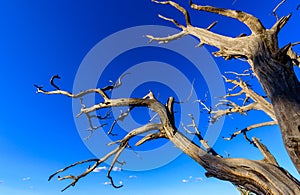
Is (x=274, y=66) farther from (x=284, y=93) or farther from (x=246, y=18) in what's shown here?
(x=246, y=18)

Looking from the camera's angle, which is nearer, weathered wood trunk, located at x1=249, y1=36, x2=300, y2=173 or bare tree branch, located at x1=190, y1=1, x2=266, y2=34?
weathered wood trunk, located at x1=249, y1=36, x2=300, y2=173

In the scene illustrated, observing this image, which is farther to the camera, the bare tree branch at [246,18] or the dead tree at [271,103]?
the bare tree branch at [246,18]

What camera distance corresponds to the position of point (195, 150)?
14.3 feet

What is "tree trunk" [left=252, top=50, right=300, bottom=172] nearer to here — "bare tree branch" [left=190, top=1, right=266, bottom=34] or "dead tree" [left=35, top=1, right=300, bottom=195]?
"dead tree" [left=35, top=1, right=300, bottom=195]

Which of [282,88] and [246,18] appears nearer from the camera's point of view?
[282,88]

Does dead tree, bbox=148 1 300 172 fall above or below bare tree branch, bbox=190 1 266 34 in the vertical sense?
below

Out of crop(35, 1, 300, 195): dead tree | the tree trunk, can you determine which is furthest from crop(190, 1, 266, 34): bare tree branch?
the tree trunk

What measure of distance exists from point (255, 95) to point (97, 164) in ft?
12.4

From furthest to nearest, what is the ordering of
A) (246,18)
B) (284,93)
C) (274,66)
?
(246,18), (274,66), (284,93)

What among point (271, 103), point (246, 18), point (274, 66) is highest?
point (246, 18)

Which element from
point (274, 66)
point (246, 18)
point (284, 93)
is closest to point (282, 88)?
point (284, 93)

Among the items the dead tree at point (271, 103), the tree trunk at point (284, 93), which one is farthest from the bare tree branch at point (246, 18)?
the tree trunk at point (284, 93)

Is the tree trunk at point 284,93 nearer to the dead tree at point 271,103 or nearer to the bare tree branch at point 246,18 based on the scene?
the dead tree at point 271,103

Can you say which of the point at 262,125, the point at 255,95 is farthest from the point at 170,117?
the point at 262,125
